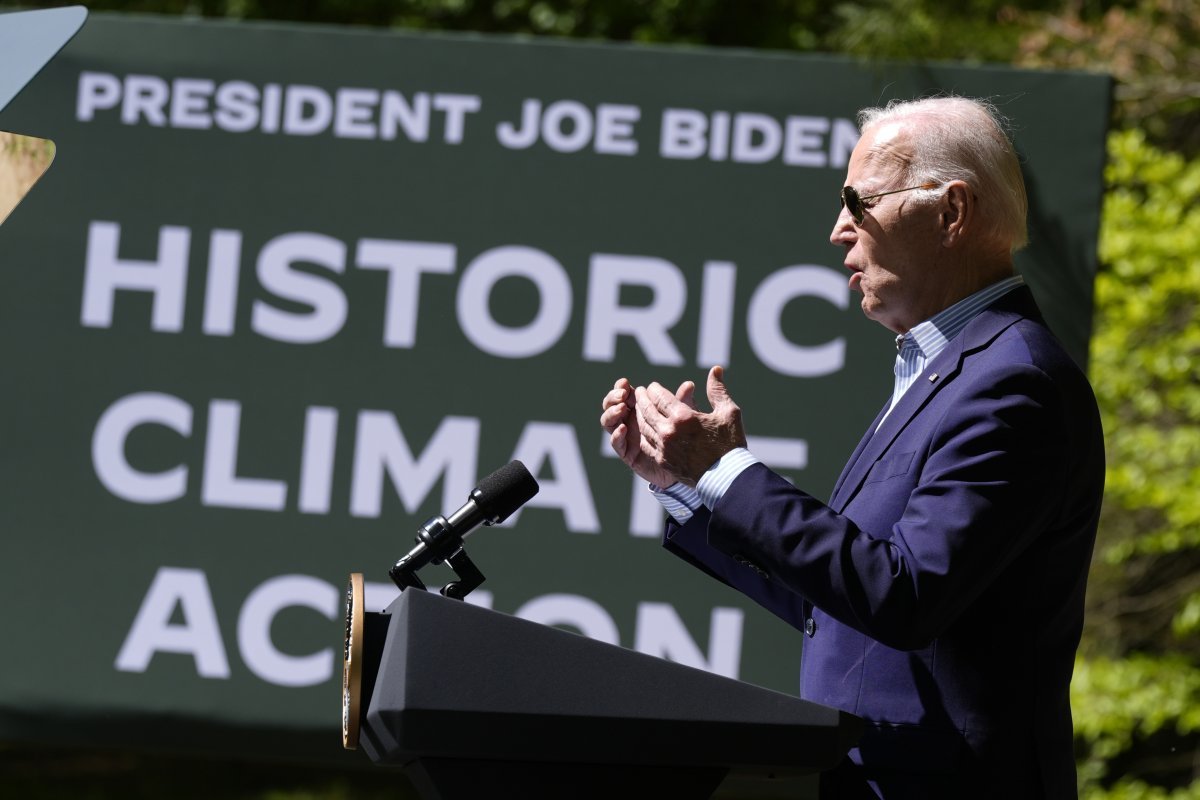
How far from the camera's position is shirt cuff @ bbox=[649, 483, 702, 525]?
1890 mm

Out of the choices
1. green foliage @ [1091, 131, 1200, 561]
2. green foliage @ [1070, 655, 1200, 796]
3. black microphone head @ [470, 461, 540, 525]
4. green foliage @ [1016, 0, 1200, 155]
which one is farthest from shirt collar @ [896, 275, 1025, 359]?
green foliage @ [1016, 0, 1200, 155]

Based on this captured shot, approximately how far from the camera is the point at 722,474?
5.27 feet

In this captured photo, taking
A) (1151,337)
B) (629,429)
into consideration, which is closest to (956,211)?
(629,429)

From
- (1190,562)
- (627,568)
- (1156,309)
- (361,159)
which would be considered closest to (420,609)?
(627,568)

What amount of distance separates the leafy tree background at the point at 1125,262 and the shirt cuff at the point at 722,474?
2669mm

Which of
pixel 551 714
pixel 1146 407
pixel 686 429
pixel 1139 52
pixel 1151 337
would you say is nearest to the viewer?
pixel 551 714

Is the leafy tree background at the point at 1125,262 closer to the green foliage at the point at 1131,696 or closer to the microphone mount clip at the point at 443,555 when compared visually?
the green foliage at the point at 1131,696

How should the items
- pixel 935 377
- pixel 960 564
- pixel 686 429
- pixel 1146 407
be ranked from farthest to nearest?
pixel 1146 407 → pixel 935 377 → pixel 686 429 → pixel 960 564

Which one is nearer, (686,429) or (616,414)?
(686,429)

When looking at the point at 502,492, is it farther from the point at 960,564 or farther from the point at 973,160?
the point at 973,160

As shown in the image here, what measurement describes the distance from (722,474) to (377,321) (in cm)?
243

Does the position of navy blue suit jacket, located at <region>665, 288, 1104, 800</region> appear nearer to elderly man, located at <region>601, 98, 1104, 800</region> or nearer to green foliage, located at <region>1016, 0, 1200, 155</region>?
elderly man, located at <region>601, 98, 1104, 800</region>

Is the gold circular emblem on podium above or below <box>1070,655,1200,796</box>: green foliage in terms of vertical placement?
above

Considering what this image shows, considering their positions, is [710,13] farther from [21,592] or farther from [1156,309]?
[21,592]
